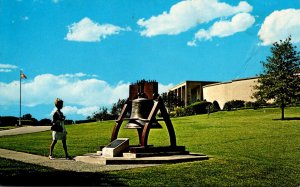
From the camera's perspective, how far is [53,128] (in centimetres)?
1262

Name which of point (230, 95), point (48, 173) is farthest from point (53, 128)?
point (230, 95)

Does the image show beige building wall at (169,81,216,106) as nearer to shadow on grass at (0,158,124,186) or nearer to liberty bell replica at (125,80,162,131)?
liberty bell replica at (125,80,162,131)

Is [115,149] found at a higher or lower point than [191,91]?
lower

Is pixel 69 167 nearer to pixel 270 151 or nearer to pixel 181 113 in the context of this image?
pixel 270 151

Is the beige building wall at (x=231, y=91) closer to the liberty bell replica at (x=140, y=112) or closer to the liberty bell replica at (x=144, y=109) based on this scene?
the liberty bell replica at (x=144, y=109)

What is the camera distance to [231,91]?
7450 cm

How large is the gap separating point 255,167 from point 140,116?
3557 millimetres

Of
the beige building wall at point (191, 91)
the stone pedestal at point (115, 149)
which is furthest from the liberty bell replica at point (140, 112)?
the beige building wall at point (191, 91)

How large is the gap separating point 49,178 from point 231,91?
2668 inches

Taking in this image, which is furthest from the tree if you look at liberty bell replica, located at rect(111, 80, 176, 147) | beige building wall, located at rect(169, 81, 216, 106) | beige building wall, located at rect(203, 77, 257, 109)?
beige building wall, located at rect(169, 81, 216, 106)

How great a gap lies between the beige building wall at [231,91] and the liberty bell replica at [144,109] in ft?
175

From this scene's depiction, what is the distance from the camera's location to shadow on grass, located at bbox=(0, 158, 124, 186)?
→ 8016 millimetres

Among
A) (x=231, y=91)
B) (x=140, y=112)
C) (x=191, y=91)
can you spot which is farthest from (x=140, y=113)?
(x=191, y=91)

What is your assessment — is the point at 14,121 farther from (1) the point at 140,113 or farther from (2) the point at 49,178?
(2) the point at 49,178
